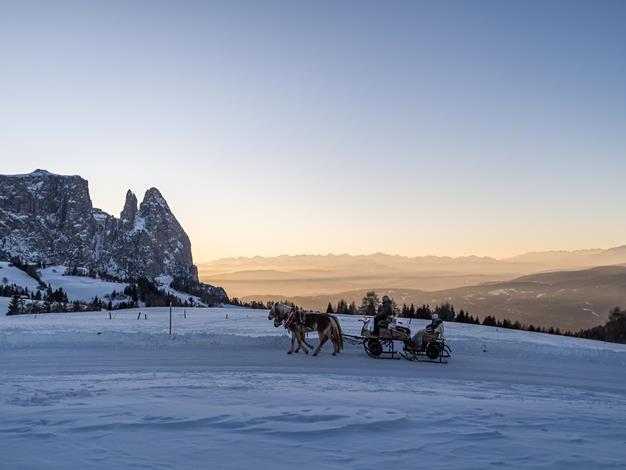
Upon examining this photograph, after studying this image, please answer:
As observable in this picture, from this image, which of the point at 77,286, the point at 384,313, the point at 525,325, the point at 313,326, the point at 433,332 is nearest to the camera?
the point at 433,332

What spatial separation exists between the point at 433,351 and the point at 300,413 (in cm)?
989

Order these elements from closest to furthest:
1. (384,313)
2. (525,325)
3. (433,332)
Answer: (433,332), (384,313), (525,325)

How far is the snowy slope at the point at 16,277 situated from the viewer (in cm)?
16250

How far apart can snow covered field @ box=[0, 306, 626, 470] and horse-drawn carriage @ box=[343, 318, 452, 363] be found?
81 centimetres

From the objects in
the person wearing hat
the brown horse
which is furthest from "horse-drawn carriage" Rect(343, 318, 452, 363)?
the brown horse

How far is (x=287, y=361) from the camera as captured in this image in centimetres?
1566

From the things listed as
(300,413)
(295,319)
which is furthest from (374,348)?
(300,413)

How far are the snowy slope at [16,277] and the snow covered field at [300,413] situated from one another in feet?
555

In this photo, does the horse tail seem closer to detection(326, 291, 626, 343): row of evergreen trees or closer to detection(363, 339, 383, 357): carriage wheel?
detection(363, 339, 383, 357): carriage wheel

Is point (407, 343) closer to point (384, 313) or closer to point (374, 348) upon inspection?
point (374, 348)

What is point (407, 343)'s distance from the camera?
55.9 ft

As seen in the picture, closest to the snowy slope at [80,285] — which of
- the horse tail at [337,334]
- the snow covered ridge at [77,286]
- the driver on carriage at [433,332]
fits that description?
the snow covered ridge at [77,286]

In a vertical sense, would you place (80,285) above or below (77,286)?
above

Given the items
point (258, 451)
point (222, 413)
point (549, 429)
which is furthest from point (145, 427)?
point (549, 429)
